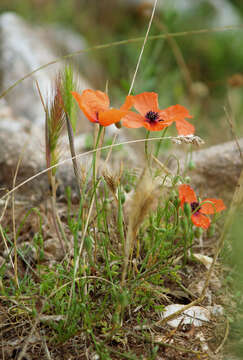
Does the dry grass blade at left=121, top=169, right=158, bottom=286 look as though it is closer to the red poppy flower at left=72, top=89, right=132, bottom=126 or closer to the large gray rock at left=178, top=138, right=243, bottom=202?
the red poppy flower at left=72, top=89, right=132, bottom=126

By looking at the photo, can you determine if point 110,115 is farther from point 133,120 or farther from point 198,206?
point 198,206

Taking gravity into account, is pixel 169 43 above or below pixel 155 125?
above

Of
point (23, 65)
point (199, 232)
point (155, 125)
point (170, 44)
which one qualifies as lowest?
point (199, 232)

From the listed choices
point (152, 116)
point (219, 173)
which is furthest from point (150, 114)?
point (219, 173)

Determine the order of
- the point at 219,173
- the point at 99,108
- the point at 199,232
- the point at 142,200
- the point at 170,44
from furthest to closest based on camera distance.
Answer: the point at 170,44
the point at 219,173
the point at 199,232
the point at 99,108
the point at 142,200

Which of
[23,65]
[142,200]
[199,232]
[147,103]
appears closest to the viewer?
[142,200]

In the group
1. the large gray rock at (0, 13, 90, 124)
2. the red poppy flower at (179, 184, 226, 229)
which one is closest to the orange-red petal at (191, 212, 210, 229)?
the red poppy flower at (179, 184, 226, 229)

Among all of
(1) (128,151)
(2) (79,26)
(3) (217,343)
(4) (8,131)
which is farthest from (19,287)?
(2) (79,26)
